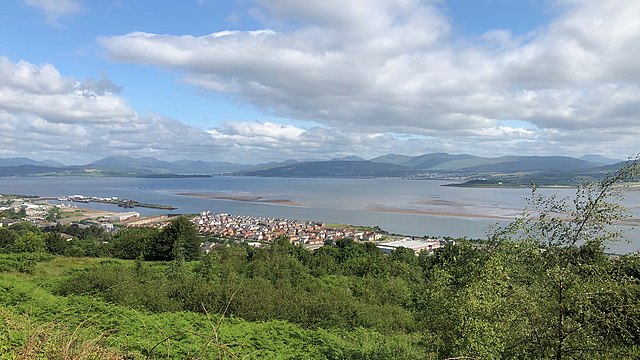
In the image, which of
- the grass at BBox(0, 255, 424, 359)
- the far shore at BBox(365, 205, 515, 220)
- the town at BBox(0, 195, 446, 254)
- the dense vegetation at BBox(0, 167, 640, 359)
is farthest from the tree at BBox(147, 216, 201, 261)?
the far shore at BBox(365, 205, 515, 220)

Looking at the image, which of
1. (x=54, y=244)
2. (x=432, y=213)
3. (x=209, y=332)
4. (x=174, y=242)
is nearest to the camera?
(x=209, y=332)

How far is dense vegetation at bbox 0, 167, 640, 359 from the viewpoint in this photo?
550 cm

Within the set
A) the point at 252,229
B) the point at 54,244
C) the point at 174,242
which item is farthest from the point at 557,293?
the point at 252,229

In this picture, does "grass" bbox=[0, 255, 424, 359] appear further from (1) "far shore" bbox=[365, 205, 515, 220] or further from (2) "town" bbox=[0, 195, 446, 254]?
(1) "far shore" bbox=[365, 205, 515, 220]

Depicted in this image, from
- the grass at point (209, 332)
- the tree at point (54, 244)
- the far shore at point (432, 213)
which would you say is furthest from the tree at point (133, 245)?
Answer: the far shore at point (432, 213)

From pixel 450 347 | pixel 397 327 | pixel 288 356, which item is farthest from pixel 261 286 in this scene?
pixel 450 347

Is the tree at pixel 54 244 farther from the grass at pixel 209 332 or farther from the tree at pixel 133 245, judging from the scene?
the grass at pixel 209 332

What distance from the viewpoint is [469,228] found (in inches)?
1901

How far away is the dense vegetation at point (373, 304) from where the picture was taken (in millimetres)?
5496

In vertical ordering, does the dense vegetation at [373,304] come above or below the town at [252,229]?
above

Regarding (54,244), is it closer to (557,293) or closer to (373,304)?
(373,304)

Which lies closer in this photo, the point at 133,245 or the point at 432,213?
the point at 133,245

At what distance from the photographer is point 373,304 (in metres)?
17.0

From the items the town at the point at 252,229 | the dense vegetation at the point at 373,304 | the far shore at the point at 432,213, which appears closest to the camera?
the dense vegetation at the point at 373,304
